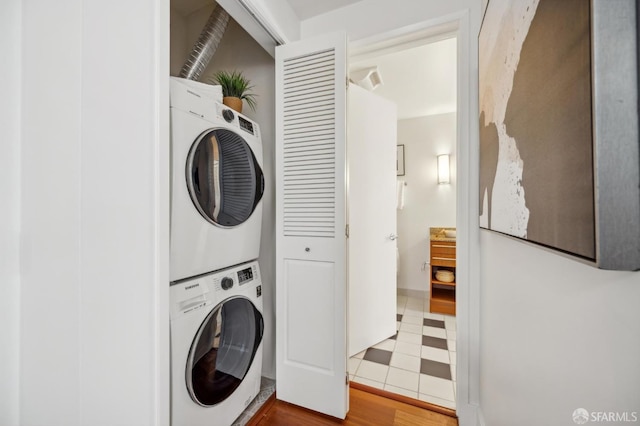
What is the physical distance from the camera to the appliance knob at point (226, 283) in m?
1.17

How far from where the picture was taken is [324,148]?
1376 mm

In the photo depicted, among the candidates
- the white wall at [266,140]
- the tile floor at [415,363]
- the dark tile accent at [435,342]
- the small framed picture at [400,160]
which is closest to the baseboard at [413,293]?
the tile floor at [415,363]

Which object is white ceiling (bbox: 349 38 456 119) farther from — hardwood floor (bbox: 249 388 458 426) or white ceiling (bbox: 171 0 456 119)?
hardwood floor (bbox: 249 388 458 426)

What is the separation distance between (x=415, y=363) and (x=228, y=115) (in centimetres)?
212

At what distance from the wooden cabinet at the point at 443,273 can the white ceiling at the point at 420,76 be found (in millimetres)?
1678

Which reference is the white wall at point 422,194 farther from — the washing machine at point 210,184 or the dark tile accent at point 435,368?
the washing machine at point 210,184

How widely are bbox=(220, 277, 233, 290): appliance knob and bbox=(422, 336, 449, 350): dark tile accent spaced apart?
5.94 feet

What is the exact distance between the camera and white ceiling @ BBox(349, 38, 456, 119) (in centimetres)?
205

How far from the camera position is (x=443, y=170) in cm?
325

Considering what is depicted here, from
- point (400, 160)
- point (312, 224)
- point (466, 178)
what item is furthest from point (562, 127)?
point (400, 160)

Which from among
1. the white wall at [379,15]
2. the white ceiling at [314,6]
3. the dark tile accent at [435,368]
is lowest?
the dark tile accent at [435,368]
